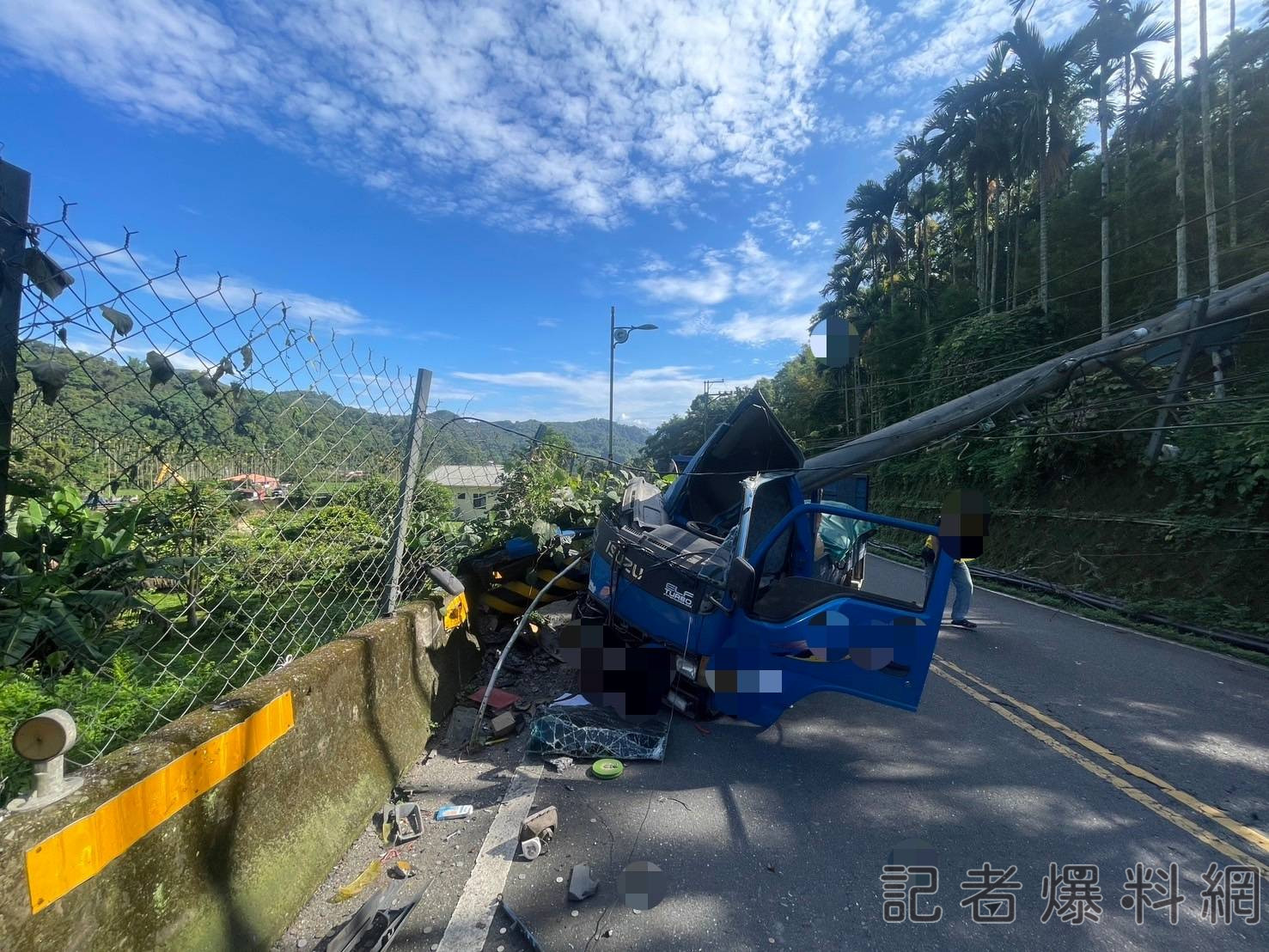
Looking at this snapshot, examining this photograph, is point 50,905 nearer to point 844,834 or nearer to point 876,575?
point 844,834

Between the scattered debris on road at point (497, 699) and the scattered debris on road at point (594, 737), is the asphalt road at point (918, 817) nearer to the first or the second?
the scattered debris on road at point (594, 737)

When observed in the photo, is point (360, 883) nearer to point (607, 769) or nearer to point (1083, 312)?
point (607, 769)

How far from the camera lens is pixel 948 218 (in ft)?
112

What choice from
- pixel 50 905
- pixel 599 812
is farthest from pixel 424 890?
pixel 50 905

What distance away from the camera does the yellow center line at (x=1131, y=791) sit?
9.77 ft

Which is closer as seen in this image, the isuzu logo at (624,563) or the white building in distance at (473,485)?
the isuzu logo at (624,563)

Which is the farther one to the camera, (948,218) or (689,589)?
(948,218)

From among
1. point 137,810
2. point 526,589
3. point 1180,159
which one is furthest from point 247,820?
point 1180,159

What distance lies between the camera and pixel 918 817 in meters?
3.28

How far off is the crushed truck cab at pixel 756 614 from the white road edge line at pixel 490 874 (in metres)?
1.33

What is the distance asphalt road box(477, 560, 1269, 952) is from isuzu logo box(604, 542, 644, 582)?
1243 mm

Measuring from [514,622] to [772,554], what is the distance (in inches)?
112

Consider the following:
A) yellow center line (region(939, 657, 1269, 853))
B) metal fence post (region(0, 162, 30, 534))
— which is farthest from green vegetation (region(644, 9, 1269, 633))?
metal fence post (region(0, 162, 30, 534))

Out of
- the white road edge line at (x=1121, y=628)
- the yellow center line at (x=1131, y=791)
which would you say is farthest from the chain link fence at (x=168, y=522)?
the white road edge line at (x=1121, y=628)
